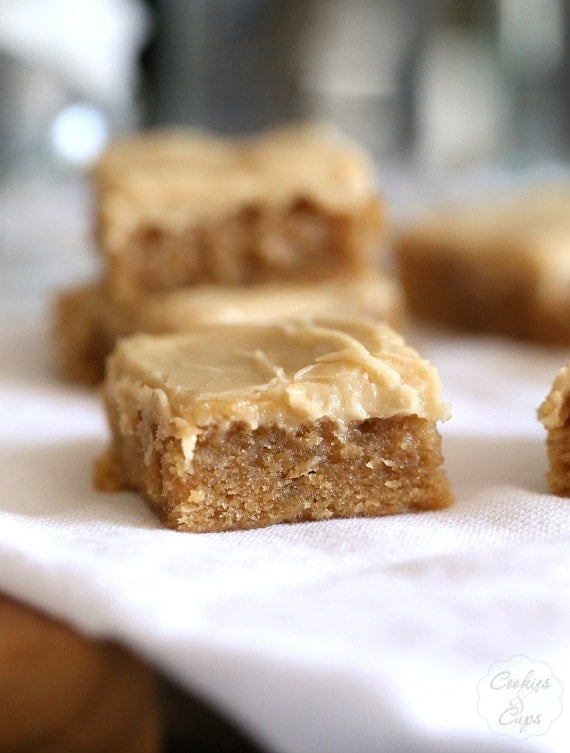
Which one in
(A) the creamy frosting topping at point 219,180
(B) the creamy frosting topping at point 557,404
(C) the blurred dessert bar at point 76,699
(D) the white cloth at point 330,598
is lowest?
(C) the blurred dessert bar at point 76,699

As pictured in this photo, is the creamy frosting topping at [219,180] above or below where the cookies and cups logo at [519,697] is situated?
above

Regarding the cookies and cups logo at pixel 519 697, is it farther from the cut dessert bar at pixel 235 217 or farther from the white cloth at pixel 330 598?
the cut dessert bar at pixel 235 217

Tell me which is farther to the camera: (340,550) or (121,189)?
(121,189)

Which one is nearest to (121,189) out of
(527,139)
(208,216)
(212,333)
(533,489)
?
(208,216)

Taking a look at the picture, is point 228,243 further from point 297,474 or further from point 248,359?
point 297,474

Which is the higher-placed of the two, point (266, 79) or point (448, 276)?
point (266, 79)

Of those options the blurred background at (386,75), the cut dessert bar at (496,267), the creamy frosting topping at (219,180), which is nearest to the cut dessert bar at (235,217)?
the creamy frosting topping at (219,180)

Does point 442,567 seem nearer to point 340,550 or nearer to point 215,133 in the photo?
point 340,550
